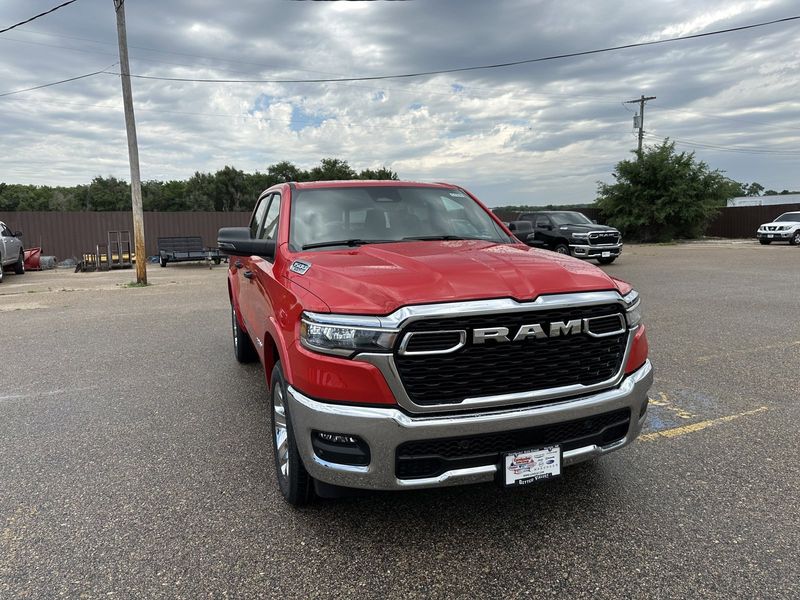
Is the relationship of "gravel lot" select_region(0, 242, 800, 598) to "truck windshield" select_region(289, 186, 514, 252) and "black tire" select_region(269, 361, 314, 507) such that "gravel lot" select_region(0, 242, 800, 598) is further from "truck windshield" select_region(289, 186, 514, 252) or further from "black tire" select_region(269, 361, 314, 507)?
"truck windshield" select_region(289, 186, 514, 252)

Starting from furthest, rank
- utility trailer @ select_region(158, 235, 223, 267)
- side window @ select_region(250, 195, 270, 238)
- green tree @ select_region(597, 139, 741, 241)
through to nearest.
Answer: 1. green tree @ select_region(597, 139, 741, 241)
2. utility trailer @ select_region(158, 235, 223, 267)
3. side window @ select_region(250, 195, 270, 238)

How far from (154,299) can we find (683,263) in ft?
53.2

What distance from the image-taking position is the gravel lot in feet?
7.76

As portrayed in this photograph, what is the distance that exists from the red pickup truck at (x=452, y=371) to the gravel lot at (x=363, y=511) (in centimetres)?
39

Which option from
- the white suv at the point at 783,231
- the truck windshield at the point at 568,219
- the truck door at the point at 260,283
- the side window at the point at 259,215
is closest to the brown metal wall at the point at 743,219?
the white suv at the point at 783,231

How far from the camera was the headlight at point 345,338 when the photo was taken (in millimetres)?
2311

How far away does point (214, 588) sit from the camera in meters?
2.33

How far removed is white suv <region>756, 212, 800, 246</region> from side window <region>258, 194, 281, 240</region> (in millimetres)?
30488

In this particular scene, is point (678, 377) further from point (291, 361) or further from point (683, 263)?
point (683, 263)

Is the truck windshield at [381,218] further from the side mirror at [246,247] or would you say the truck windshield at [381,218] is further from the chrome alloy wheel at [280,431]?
the chrome alloy wheel at [280,431]

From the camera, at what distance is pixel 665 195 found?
31.4m

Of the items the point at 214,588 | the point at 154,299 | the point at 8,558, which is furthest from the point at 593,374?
the point at 154,299

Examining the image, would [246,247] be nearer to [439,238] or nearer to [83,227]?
[439,238]

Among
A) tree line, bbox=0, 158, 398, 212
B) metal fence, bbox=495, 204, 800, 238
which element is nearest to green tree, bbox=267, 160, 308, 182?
tree line, bbox=0, 158, 398, 212
